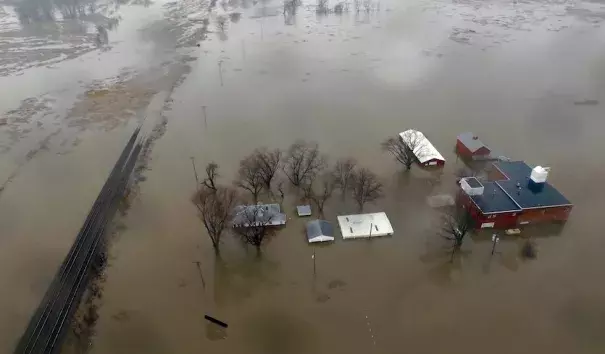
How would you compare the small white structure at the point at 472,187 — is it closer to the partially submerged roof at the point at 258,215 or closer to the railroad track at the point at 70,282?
the partially submerged roof at the point at 258,215

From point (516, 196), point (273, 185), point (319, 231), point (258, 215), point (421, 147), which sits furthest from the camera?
point (421, 147)

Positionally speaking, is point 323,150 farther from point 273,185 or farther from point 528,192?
point 528,192

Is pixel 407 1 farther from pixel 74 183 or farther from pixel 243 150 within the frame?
pixel 74 183

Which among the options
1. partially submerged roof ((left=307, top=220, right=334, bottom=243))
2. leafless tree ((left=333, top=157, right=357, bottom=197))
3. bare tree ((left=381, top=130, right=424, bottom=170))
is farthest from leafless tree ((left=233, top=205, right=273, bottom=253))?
bare tree ((left=381, top=130, right=424, bottom=170))

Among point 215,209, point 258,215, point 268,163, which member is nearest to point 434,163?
point 268,163

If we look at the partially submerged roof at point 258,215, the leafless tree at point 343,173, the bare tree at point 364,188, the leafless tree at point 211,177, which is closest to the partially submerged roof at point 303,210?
the partially submerged roof at point 258,215

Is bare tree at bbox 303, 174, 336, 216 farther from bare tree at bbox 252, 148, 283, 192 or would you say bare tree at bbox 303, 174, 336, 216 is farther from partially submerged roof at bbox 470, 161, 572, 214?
partially submerged roof at bbox 470, 161, 572, 214

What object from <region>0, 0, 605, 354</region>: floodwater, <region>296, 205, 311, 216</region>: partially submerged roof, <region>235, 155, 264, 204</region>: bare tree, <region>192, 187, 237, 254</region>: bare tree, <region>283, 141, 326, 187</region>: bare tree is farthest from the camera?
<region>283, 141, 326, 187</region>: bare tree
